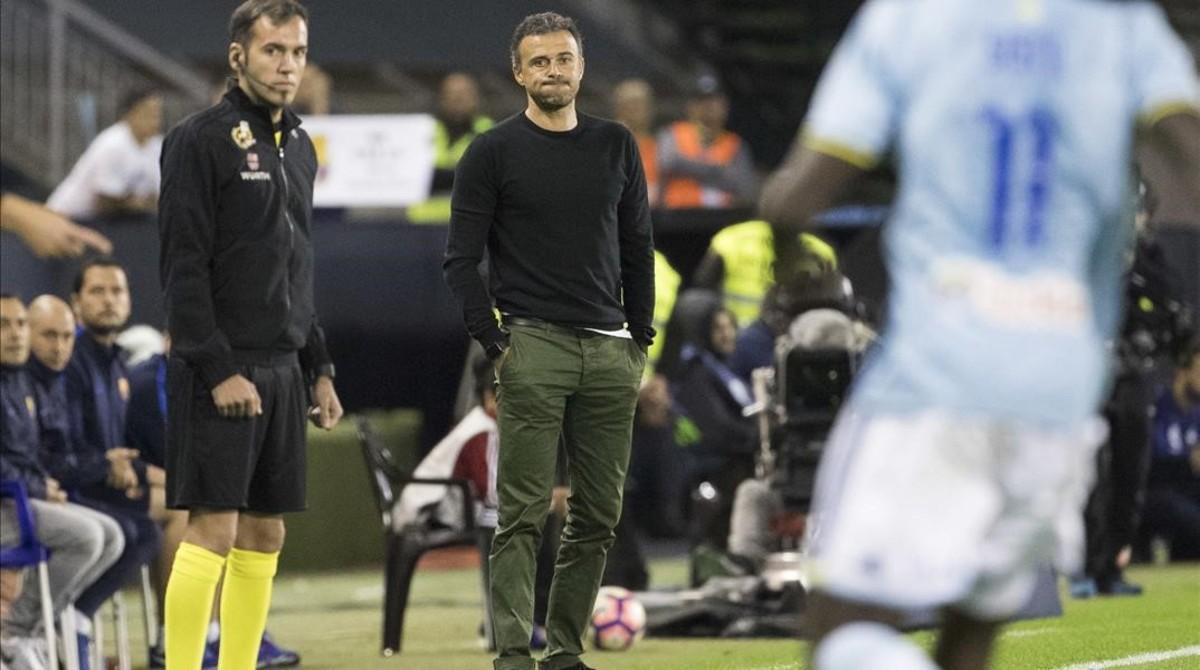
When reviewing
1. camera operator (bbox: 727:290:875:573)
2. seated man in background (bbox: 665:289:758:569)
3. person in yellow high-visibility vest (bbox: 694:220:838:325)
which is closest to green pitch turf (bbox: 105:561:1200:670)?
camera operator (bbox: 727:290:875:573)

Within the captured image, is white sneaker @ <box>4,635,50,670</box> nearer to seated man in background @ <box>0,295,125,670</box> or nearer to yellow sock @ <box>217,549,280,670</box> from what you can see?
seated man in background @ <box>0,295,125,670</box>

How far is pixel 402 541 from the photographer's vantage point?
1059 cm

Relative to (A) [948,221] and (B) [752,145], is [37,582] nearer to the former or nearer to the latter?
(A) [948,221]

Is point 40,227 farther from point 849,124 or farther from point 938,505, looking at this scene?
point 938,505

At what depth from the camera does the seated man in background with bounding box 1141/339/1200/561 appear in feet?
51.1

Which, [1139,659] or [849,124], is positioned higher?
[849,124]

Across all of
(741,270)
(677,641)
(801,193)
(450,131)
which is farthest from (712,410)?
(801,193)

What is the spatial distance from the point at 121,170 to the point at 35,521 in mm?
6139

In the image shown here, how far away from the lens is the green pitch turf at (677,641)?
358 inches

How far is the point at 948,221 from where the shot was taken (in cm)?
398

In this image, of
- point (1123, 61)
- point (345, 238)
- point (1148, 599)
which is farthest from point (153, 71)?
point (1123, 61)

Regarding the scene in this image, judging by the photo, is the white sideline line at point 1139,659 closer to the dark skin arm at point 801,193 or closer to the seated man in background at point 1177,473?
the dark skin arm at point 801,193

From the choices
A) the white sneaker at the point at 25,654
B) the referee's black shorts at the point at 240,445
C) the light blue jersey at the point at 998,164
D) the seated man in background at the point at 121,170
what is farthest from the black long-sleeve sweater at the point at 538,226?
the seated man in background at the point at 121,170

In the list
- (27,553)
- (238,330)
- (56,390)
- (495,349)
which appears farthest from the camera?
(56,390)
